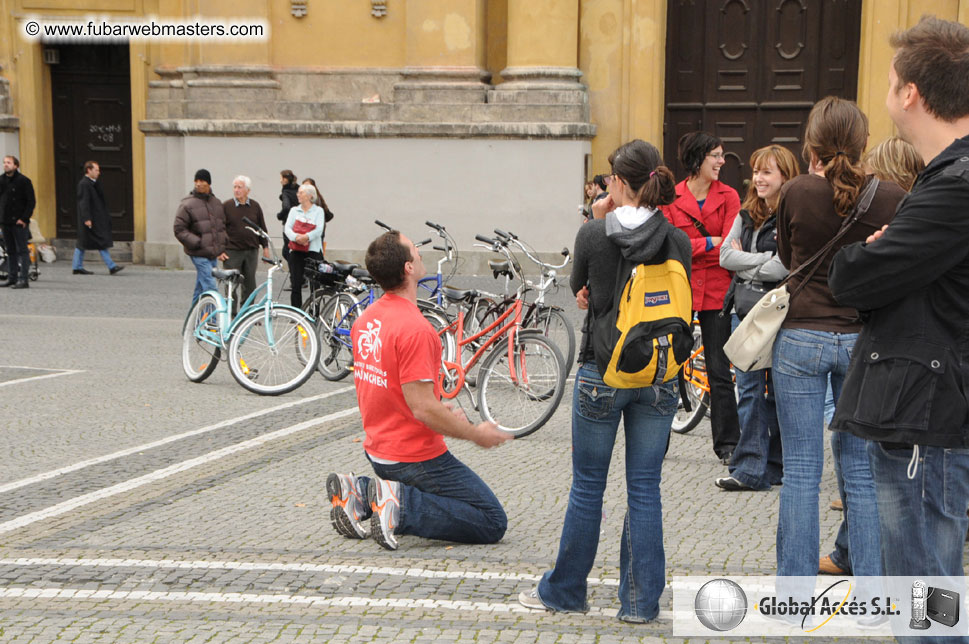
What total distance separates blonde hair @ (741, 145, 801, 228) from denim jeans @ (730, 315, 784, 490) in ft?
2.69

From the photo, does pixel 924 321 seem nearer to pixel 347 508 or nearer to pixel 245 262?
pixel 347 508

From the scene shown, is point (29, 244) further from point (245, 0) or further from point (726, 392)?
point (726, 392)

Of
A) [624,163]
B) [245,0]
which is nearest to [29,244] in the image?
[245,0]

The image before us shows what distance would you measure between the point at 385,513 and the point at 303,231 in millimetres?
8823

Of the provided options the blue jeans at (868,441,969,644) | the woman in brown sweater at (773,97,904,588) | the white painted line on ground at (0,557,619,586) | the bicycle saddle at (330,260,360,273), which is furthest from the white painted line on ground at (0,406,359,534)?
the blue jeans at (868,441,969,644)

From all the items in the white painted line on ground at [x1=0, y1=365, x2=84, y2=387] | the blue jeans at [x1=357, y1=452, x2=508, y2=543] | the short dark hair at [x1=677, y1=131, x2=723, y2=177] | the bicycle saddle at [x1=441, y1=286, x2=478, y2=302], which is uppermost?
the short dark hair at [x1=677, y1=131, x2=723, y2=177]

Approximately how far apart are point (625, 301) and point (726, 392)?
3079mm

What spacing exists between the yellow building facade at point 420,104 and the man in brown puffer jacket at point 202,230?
278 inches

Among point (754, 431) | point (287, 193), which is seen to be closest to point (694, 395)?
point (754, 431)

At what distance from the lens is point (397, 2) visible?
68.9 feet

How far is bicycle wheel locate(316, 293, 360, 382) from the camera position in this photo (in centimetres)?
1053

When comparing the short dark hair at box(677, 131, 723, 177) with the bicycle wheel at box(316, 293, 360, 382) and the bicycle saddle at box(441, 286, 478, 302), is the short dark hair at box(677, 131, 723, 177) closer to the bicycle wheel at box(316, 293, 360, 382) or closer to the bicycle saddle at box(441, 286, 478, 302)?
the bicycle saddle at box(441, 286, 478, 302)

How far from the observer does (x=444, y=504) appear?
5574mm

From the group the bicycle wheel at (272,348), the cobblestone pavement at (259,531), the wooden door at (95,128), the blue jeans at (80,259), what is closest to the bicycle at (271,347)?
the bicycle wheel at (272,348)
